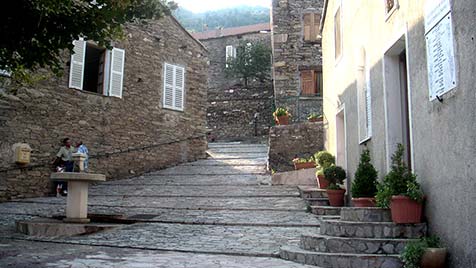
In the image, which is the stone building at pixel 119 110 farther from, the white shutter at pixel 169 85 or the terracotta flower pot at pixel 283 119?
the terracotta flower pot at pixel 283 119

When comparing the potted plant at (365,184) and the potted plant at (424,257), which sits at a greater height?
the potted plant at (365,184)

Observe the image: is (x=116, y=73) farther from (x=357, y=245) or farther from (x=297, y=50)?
(x=357, y=245)

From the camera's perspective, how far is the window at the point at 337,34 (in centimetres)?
1101

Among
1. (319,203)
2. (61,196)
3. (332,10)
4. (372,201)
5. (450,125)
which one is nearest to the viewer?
(450,125)

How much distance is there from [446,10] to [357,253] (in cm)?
283

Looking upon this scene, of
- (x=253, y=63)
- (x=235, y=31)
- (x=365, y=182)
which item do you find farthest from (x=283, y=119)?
(x=235, y=31)

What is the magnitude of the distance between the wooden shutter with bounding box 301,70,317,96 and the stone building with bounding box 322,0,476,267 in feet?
38.6

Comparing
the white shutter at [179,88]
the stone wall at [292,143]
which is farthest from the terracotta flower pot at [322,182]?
the white shutter at [179,88]

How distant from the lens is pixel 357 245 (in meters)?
5.61

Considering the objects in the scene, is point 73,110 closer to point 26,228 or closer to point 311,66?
point 26,228

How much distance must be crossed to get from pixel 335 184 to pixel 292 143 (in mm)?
5367

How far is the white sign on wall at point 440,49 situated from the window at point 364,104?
8.16ft

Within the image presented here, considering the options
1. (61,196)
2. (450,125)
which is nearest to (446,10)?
(450,125)

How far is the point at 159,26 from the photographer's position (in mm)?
16875
